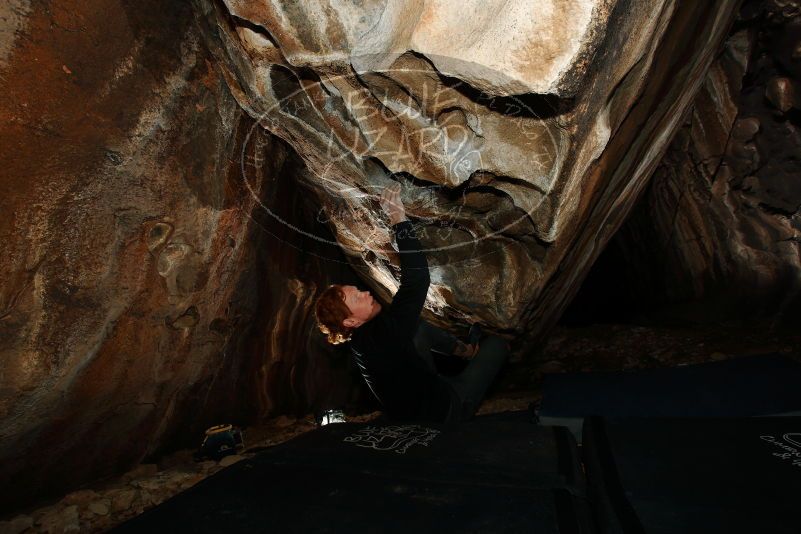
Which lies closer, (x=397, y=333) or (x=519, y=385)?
(x=397, y=333)

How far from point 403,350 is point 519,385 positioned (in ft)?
8.02

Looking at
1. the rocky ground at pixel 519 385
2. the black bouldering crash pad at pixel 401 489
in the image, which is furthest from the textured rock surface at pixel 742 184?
the black bouldering crash pad at pixel 401 489

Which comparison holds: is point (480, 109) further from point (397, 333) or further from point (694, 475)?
point (694, 475)

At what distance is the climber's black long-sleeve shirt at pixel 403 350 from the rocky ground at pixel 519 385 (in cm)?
86

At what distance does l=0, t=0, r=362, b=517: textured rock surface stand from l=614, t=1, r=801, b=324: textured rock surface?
3.71 m

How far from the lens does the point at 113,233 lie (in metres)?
1.99

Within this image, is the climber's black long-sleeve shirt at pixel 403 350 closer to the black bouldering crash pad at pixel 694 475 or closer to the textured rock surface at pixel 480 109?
the textured rock surface at pixel 480 109

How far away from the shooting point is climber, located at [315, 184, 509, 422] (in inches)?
101

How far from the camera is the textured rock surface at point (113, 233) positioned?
165 cm

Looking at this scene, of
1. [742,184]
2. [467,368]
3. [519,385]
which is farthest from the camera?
[519,385]

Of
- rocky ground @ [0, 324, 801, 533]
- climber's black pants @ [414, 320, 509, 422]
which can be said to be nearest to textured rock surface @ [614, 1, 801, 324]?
rocky ground @ [0, 324, 801, 533]

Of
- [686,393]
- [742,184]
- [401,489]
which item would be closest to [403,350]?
[401,489]

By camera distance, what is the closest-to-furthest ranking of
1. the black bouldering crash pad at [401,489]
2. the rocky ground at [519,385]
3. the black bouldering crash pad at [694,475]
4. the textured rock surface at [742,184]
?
the black bouldering crash pad at [694,475] < the black bouldering crash pad at [401,489] < the rocky ground at [519,385] < the textured rock surface at [742,184]

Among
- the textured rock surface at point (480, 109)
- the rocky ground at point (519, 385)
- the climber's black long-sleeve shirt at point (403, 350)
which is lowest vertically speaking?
the rocky ground at point (519, 385)
